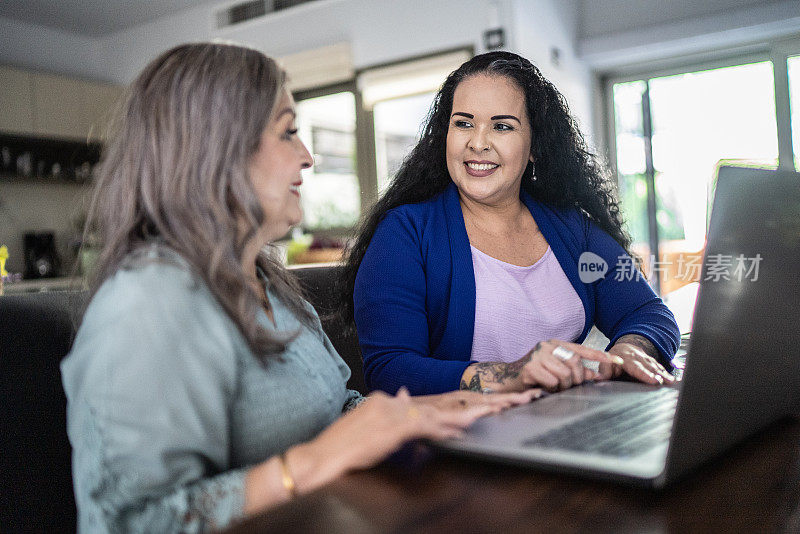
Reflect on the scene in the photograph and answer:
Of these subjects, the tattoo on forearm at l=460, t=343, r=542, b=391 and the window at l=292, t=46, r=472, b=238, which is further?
the window at l=292, t=46, r=472, b=238

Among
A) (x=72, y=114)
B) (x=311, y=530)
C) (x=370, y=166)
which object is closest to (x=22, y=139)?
(x=72, y=114)

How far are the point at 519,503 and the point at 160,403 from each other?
36 centimetres

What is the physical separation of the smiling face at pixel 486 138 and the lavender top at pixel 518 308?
0.18 metres

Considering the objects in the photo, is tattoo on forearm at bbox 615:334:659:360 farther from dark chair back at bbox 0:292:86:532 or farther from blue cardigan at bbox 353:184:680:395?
dark chair back at bbox 0:292:86:532

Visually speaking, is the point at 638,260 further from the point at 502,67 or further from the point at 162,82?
the point at 162,82

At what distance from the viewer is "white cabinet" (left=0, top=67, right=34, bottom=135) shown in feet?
18.1

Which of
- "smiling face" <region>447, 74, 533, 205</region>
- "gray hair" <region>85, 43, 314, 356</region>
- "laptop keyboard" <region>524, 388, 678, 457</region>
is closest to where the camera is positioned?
"laptop keyboard" <region>524, 388, 678, 457</region>

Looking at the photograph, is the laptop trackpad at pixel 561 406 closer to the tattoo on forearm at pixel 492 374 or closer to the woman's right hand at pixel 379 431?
the woman's right hand at pixel 379 431

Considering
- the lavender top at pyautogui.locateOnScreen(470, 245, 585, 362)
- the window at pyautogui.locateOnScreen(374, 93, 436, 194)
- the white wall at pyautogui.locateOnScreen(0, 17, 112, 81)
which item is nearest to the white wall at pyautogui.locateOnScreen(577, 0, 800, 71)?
the window at pyautogui.locateOnScreen(374, 93, 436, 194)

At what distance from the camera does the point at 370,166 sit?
5.60 m

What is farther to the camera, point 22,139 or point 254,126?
point 22,139

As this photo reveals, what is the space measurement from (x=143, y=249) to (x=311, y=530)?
407 mm

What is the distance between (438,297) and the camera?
147 cm

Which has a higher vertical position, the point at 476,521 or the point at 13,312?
the point at 13,312
